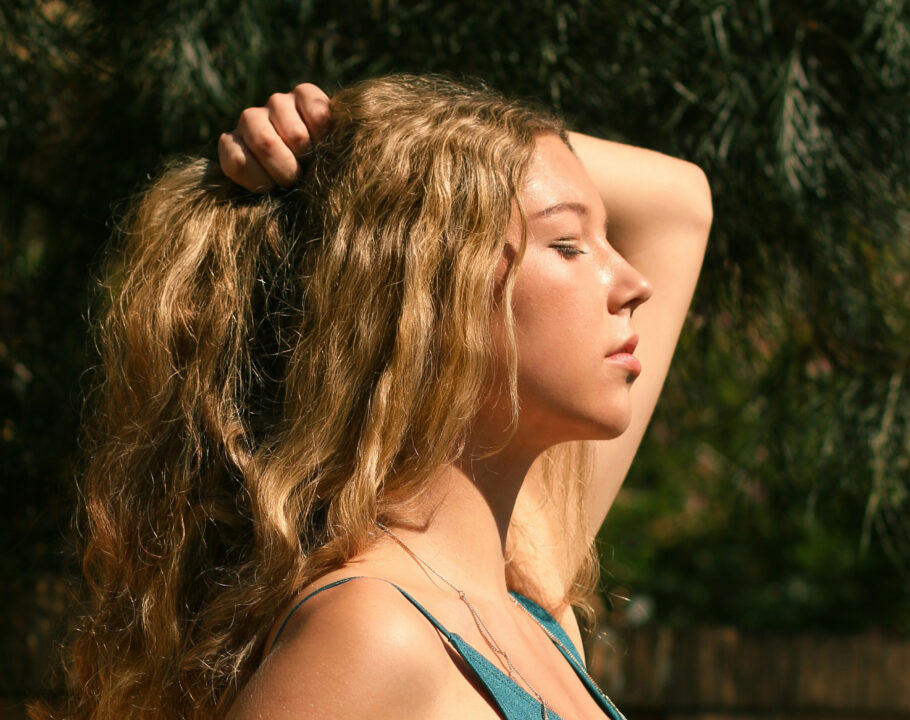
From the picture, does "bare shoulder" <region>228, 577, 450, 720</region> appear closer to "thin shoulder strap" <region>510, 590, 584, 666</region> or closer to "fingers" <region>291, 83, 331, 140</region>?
"thin shoulder strap" <region>510, 590, 584, 666</region>

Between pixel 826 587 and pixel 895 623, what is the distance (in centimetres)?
30

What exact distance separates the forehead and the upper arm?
0.25 meters

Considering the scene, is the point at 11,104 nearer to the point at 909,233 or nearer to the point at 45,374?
the point at 45,374

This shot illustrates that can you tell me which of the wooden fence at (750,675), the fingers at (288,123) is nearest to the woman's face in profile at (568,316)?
the fingers at (288,123)

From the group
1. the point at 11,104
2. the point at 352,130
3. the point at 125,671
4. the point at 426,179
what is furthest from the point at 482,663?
the point at 11,104

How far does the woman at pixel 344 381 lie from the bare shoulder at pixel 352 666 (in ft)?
0.25

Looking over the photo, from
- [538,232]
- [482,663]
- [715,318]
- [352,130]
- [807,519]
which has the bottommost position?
[807,519]

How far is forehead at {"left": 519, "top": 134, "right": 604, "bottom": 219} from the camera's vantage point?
4.72 feet

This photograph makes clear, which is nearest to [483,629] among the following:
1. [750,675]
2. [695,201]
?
[695,201]

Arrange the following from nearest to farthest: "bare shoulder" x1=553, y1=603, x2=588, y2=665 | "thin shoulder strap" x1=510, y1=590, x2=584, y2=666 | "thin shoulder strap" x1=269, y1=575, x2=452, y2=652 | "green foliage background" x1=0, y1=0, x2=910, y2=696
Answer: "thin shoulder strap" x1=269, y1=575, x2=452, y2=652, "thin shoulder strap" x1=510, y1=590, x2=584, y2=666, "bare shoulder" x1=553, y1=603, x2=588, y2=665, "green foliage background" x1=0, y1=0, x2=910, y2=696

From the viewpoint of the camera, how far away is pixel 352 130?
1473 mm

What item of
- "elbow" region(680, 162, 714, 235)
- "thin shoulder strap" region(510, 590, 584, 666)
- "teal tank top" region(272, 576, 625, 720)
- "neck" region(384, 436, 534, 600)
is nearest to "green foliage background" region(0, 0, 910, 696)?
"elbow" region(680, 162, 714, 235)

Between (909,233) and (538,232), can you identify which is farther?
(909,233)

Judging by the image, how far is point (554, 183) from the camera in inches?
57.7
